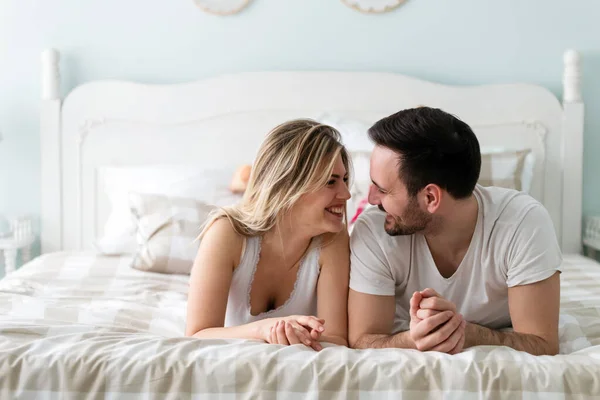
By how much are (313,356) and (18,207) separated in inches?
89.9

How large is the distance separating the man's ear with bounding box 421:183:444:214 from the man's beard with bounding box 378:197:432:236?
0.02m

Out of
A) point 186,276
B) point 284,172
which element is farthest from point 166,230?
point 284,172

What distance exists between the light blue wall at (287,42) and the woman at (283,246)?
154 cm

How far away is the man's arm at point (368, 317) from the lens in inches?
62.9

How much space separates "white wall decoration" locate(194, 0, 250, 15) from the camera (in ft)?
10.3

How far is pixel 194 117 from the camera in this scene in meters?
3.11

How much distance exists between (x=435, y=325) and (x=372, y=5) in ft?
6.66

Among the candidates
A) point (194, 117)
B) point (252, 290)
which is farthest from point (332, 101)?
point (252, 290)

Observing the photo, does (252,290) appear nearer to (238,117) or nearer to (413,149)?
(413,149)

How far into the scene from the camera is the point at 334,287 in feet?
5.52

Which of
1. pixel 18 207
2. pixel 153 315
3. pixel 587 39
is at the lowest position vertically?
pixel 153 315

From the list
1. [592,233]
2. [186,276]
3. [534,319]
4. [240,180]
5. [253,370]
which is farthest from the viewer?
[592,233]

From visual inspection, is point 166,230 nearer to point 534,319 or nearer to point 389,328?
point 389,328

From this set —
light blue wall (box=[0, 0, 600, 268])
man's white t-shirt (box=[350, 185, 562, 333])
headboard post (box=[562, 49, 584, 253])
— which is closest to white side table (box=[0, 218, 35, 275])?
light blue wall (box=[0, 0, 600, 268])
